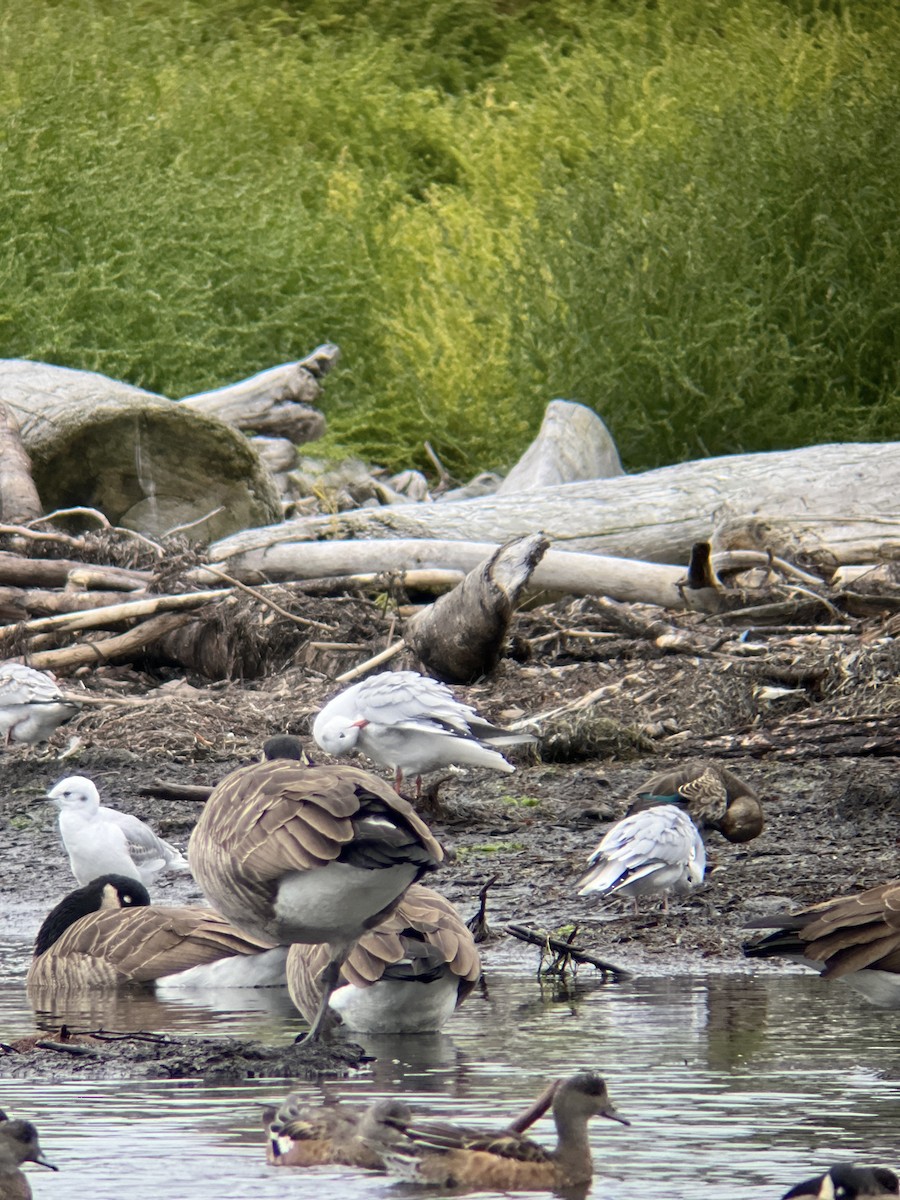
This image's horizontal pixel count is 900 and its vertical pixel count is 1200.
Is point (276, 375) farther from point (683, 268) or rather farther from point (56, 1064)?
point (56, 1064)

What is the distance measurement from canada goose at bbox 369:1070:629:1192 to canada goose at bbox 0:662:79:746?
7.03m

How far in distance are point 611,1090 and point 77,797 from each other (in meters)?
3.96

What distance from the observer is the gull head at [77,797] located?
8.44 metres

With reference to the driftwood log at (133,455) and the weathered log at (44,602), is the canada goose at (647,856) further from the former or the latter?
the driftwood log at (133,455)

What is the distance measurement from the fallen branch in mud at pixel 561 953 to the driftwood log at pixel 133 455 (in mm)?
8988

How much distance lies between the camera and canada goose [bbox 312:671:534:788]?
891 centimetres

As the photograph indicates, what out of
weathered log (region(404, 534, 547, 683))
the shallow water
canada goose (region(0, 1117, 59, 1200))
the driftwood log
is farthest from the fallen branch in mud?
the driftwood log

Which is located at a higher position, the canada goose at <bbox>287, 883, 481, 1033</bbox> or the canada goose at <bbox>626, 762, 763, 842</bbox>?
the canada goose at <bbox>287, 883, 481, 1033</bbox>

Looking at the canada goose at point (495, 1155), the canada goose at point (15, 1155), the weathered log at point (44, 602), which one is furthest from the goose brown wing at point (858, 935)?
the weathered log at point (44, 602)

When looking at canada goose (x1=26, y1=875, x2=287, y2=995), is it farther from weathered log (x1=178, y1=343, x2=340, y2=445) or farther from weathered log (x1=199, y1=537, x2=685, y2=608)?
weathered log (x1=178, y1=343, x2=340, y2=445)

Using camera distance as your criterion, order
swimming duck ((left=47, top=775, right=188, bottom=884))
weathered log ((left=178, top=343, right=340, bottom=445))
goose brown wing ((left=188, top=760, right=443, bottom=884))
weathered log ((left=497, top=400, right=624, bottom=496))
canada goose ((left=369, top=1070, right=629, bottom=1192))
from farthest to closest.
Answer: weathered log ((left=178, top=343, right=340, bottom=445)) < weathered log ((left=497, top=400, right=624, bottom=496)) < swimming duck ((left=47, top=775, right=188, bottom=884)) < goose brown wing ((left=188, top=760, right=443, bottom=884)) < canada goose ((left=369, top=1070, right=629, bottom=1192))

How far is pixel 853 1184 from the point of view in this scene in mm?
3730

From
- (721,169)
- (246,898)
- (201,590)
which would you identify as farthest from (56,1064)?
(721,169)

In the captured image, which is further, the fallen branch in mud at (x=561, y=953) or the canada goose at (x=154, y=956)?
the canada goose at (x=154, y=956)
